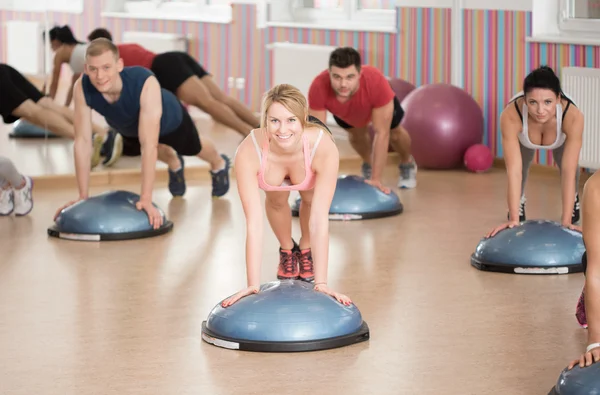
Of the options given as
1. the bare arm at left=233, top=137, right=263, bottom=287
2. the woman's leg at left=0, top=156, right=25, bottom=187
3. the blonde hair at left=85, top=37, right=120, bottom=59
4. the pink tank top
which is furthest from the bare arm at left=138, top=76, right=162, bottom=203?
the bare arm at left=233, top=137, right=263, bottom=287

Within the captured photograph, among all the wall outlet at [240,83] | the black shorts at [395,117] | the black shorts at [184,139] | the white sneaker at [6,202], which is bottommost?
the white sneaker at [6,202]

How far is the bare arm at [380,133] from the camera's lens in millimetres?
5598

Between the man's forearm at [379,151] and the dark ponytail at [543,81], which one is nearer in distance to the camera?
the dark ponytail at [543,81]

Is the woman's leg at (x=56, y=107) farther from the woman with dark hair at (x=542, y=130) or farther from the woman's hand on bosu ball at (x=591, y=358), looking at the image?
the woman's hand on bosu ball at (x=591, y=358)

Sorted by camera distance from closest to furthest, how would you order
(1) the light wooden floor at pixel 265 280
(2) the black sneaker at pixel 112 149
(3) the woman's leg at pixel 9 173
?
(1) the light wooden floor at pixel 265 280 < (3) the woman's leg at pixel 9 173 < (2) the black sneaker at pixel 112 149

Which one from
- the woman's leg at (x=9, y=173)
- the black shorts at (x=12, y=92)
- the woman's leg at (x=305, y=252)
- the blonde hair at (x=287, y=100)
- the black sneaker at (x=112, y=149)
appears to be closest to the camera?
the blonde hair at (x=287, y=100)

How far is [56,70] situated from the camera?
6262 mm

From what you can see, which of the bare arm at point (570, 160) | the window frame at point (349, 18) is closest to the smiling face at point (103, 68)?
the bare arm at point (570, 160)

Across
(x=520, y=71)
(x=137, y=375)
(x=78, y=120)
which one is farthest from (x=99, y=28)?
(x=137, y=375)

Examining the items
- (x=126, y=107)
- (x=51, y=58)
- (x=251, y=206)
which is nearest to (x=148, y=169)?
(x=126, y=107)

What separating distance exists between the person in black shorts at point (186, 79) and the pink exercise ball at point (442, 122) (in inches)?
44.9

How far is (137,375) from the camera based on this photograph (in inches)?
117

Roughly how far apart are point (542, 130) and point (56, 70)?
10.1 feet

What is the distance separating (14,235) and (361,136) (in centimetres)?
221
